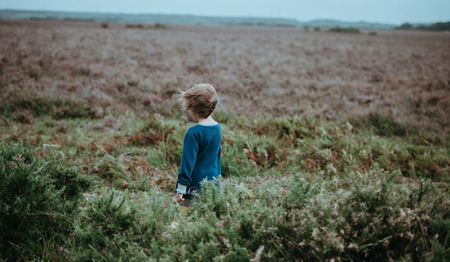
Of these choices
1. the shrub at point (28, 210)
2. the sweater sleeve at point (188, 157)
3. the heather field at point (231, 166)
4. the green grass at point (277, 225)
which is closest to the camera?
the green grass at point (277, 225)

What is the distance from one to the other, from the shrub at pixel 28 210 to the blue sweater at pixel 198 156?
1.39 m

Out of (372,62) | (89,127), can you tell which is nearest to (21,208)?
(89,127)

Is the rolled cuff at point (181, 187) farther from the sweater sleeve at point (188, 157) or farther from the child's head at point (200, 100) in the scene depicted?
the child's head at point (200, 100)

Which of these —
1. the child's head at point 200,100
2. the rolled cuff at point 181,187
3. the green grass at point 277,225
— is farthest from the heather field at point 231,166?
the child's head at point 200,100

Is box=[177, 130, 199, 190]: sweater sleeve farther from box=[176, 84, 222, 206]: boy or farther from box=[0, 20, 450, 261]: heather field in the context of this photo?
box=[0, 20, 450, 261]: heather field

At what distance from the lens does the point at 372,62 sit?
19109 millimetres

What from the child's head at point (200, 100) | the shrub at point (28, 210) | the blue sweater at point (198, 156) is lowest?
the shrub at point (28, 210)

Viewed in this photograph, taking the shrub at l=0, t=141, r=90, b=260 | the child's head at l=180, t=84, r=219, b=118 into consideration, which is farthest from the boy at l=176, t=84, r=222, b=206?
the shrub at l=0, t=141, r=90, b=260

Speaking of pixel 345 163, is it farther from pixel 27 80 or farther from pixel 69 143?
pixel 27 80

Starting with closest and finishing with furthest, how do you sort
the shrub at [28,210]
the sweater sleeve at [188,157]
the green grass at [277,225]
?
1. the green grass at [277,225]
2. the shrub at [28,210]
3. the sweater sleeve at [188,157]

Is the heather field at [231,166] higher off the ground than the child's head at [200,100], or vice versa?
the child's head at [200,100]

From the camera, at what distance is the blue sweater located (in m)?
2.73

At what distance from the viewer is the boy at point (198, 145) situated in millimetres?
2730

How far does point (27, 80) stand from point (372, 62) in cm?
2079
